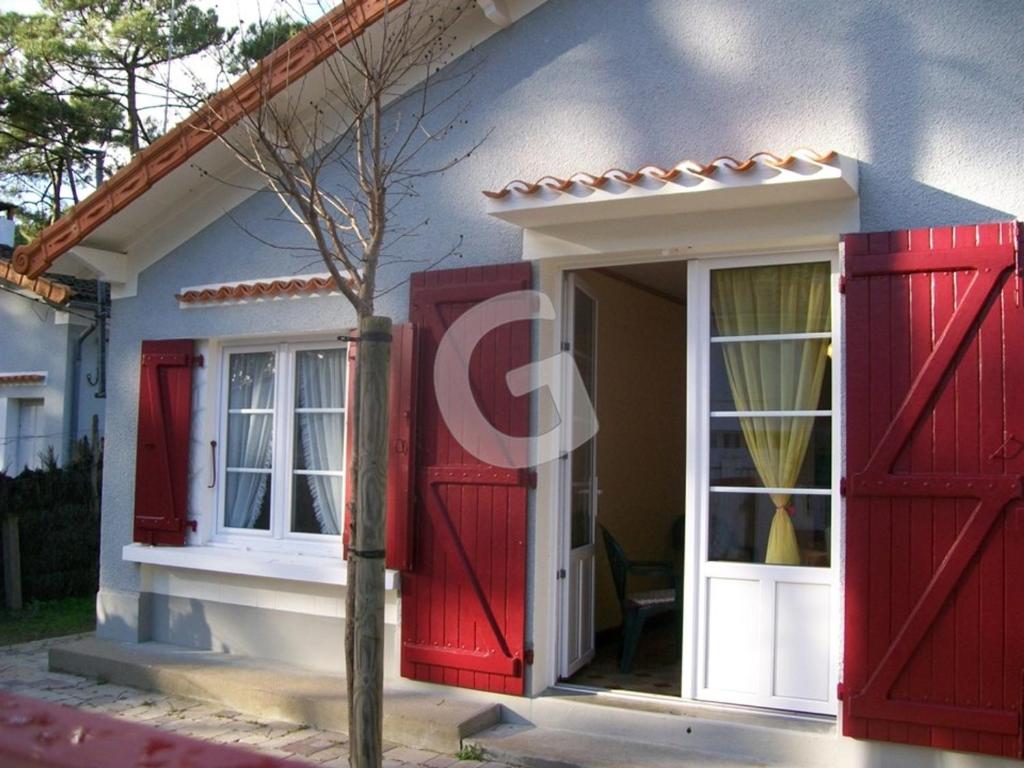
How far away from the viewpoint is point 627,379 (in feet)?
26.0

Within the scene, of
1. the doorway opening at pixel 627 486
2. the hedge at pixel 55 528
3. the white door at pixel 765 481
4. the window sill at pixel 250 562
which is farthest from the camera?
the hedge at pixel 55 528

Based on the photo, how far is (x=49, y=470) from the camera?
10391 mm

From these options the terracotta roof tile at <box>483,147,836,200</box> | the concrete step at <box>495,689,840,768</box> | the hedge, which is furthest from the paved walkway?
the terracotta roof tile at <box>483,147,836,200</box>

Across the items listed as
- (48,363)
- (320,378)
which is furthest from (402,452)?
(48,363)

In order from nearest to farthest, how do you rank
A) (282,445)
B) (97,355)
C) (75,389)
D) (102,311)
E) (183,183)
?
(282,445)
(183,183)
(102,311)
(97,355)
(75,389)

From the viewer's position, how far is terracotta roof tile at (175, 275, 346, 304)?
6723 millimetres

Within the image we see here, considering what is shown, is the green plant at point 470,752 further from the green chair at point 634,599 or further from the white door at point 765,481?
the green chair at point 634,599

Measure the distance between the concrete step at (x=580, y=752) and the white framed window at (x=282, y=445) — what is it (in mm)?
1940

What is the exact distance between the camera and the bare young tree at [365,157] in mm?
3625

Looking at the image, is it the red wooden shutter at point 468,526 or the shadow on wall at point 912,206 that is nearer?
the shadow on wall at point 912,206

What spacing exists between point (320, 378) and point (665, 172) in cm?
294

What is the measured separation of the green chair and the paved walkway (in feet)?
4.77

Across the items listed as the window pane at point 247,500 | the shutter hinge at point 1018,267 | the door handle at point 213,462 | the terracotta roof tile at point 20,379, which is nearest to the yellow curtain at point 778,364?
the shutter hinge at point 1018,267

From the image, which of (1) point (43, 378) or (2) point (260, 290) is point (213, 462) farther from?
(1) point (43, 378)
